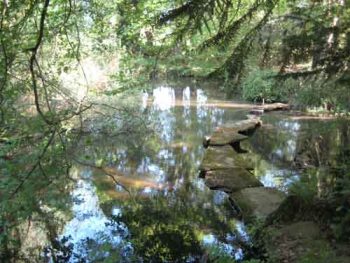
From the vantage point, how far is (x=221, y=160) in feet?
31.1

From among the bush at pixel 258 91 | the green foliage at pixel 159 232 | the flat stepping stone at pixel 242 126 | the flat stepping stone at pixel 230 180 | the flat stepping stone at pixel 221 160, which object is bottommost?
the green foliage at pixel 159 232

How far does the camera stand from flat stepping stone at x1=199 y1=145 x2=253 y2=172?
9164mm

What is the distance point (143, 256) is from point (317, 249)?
2.21 metres

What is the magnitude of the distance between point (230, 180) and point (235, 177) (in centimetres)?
14

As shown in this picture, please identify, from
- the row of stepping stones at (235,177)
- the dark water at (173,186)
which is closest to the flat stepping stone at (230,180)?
the row of stepping stones at (235,177)

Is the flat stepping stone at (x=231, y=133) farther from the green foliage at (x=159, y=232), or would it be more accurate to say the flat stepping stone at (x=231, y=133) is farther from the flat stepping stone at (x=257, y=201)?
the green foliage at (x=159, y=232)

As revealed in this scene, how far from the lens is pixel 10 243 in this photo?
614 centimetres

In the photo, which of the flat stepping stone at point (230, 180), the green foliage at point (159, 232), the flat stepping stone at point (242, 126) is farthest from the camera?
the flat stepping stone at point (242, 126)

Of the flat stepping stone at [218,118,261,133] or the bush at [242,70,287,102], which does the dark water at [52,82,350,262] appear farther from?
the bush at [242,70,287,102]

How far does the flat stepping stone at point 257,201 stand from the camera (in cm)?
672

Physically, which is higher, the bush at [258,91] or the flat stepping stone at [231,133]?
the bush at [258,91]

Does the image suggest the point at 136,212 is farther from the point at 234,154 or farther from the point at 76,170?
the point at 234,154

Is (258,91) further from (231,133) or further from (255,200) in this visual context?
(255,200)

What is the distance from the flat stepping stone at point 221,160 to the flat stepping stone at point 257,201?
4.54ft
